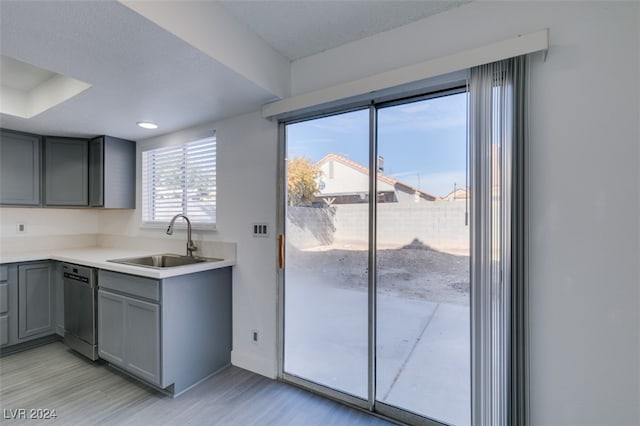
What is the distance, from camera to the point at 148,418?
6.23ft

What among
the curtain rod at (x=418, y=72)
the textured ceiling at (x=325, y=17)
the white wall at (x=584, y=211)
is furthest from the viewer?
the textured ceiling at (x=325, y=17)

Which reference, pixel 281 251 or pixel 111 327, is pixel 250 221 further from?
pixel 111 327

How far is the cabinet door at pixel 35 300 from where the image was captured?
283cm

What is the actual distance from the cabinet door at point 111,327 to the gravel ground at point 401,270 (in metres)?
1.43

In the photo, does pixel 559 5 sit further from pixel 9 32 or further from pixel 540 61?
pixel 9 32

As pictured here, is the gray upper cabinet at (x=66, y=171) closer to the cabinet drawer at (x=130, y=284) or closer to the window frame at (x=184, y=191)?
A: the window frame at (x=184, y=191)

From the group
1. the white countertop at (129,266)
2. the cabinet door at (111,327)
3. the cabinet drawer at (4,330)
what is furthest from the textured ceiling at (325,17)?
the cabinet drawer at (4,330)

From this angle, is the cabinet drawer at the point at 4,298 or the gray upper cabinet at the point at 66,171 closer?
the cabinet drawer at the point at 4,298

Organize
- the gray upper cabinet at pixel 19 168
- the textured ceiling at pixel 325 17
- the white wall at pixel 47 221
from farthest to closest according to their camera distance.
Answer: the white wall at pixel 47 221, the gray upper cabinet at pixel 19 168, the textured ceiling at pixel 325 17

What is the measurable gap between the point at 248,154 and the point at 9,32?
146cm

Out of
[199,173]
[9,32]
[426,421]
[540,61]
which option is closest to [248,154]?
[199,173]

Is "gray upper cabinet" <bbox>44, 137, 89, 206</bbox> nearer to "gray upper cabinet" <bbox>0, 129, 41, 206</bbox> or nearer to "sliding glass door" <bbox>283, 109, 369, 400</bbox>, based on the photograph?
"gray upper cabinet" <bbox>0, 129, 41, 206</bbox>

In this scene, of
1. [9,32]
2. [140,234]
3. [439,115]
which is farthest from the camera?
[140,234]

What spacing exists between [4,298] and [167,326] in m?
1.91
